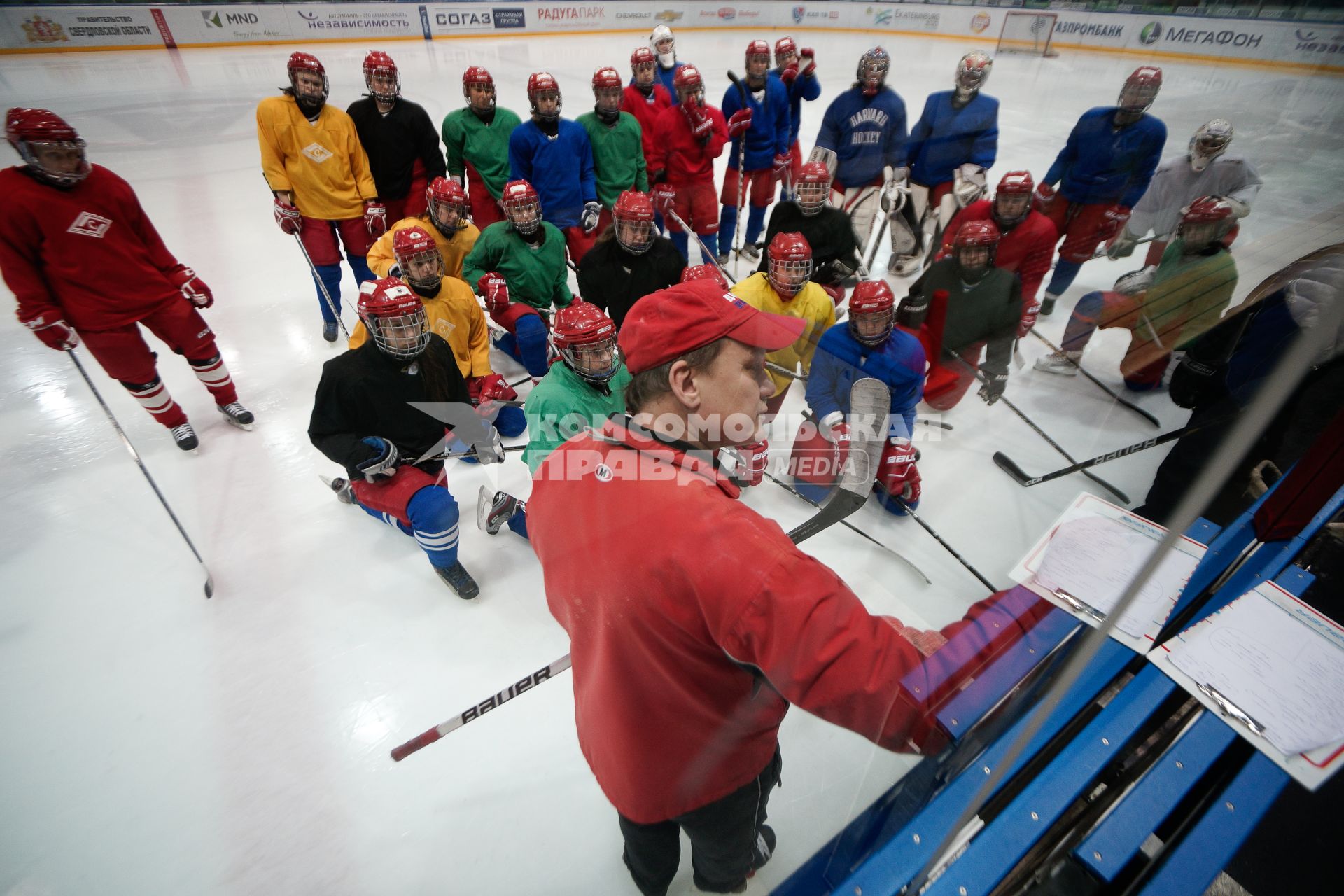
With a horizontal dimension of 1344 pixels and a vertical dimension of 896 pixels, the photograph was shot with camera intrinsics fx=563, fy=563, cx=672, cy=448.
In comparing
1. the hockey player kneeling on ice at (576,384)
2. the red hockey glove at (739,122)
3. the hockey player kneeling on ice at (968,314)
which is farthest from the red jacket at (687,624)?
the red hockey glove at (739,122)

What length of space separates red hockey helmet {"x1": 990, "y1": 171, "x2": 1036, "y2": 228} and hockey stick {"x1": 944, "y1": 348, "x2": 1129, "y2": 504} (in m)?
0.79

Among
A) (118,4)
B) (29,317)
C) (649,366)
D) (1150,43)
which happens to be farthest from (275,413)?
(118,4)

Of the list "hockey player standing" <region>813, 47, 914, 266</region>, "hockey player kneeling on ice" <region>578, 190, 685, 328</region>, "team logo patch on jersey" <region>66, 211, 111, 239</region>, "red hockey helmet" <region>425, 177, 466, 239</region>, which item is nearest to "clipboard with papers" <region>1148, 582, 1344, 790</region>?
"hockey player kneeling on ice" <region>578, 190, 685, 328</region>

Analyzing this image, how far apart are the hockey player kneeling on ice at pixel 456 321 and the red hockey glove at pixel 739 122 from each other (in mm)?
2738

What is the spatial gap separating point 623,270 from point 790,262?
3.24ft

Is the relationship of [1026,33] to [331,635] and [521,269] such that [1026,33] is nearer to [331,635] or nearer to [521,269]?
[521,269]

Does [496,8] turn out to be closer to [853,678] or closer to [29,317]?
[29,317]

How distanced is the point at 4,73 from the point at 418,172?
321 inches

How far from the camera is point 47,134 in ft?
6.79

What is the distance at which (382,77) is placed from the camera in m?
3.20

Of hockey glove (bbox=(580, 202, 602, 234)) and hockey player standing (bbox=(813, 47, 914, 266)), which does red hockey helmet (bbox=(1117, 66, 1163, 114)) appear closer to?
hockey player standing (bbox=(813, 47, 914, 266))

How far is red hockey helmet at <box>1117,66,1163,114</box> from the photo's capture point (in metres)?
2.51

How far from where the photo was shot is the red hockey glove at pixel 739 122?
4285 mm

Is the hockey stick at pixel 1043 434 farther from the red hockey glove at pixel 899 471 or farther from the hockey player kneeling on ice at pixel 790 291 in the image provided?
the hockey player kneeling on ice at pixel 790 291
